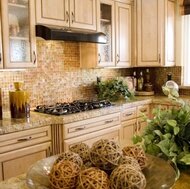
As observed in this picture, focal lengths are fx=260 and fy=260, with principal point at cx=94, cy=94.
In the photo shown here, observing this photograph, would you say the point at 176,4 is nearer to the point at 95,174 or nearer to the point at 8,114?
the point at 8,114

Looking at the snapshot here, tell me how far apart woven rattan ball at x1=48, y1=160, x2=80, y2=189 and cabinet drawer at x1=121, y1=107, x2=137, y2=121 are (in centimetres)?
241

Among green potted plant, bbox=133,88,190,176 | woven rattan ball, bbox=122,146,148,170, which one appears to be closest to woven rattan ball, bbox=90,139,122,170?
woven rattan ball, bbox=122,146,148,170

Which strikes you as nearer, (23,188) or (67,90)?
(23,188)

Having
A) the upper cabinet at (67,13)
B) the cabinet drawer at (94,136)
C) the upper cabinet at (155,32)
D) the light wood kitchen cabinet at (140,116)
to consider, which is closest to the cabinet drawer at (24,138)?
the cabinet drawer at (94,136)

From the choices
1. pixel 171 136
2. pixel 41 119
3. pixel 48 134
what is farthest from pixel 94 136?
pixel 171 136

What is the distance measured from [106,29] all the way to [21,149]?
6.35ft

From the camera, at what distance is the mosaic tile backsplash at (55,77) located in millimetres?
2863

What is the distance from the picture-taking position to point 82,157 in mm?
906

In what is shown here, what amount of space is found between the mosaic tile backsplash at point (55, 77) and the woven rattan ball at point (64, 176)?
2096mm

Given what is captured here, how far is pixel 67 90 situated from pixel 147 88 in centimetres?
138

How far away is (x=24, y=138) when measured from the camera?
2213 millimetres

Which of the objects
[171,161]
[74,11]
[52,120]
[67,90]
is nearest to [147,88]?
[67,90]

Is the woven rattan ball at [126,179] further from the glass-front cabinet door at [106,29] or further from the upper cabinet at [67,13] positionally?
the glass-front cabinet door at [106,29]

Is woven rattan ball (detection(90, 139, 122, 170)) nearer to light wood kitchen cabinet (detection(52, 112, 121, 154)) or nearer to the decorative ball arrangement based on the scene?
the decorative ball arrangement
